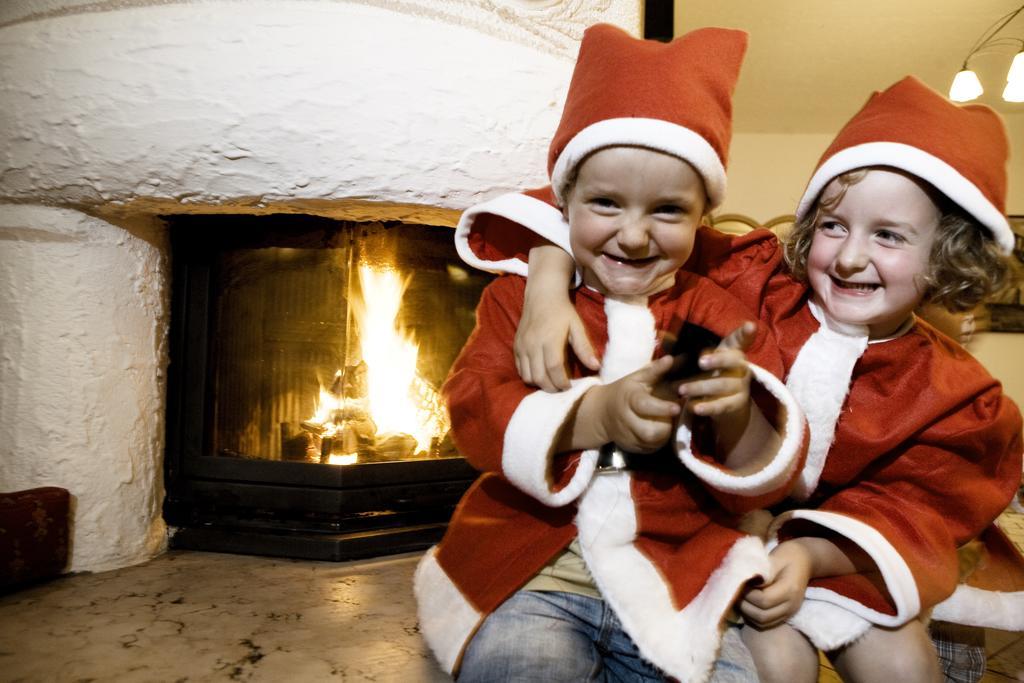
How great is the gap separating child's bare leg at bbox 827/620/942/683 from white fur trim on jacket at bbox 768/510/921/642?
0.09 ft

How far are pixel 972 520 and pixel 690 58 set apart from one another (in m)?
0.69

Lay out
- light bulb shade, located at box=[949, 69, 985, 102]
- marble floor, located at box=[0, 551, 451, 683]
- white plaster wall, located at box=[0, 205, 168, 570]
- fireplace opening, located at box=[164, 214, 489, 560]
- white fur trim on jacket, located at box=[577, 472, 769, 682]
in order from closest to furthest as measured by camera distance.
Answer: white fur trim on jacket, located at box=[577, 472, 769, 682]
marble floor, located at box=[0, 551, 451, 683]
white plaster wall, located at box=[0, 205, 168, 570]
fireplace opening, located at box=[164, 214, 489, 560]
light bulb shade, located at box=[949, 69, 985, 102]

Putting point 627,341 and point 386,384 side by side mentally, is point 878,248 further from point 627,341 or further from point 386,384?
point 386,384

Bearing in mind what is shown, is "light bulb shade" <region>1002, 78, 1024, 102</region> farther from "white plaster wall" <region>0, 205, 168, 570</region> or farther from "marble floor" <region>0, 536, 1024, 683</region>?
"white plaster wall" <region>0, 205, 168, 570</region>

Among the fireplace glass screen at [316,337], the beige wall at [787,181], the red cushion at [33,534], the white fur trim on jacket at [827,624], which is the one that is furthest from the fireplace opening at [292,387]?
the beige wall at [787,181]

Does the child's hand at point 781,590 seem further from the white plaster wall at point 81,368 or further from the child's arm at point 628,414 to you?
the white plaster wall at point 81,368

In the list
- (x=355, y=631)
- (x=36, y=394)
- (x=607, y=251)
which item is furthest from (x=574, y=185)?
(x=36, y=394)

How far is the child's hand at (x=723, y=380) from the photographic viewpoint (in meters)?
0.62

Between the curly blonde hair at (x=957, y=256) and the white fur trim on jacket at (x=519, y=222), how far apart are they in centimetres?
36

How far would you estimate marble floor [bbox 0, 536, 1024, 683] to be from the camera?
39.6 inches

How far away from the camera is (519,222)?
95 cm

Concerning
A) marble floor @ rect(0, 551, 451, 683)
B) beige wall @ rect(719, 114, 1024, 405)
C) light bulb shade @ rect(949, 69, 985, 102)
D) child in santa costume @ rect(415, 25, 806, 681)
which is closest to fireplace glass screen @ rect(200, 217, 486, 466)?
marble floor @ rect(0, 551, 451, 683)

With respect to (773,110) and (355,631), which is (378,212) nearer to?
(355,631)

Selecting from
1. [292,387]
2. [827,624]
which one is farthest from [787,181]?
[827,624]
